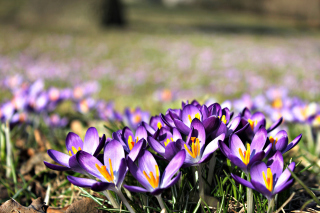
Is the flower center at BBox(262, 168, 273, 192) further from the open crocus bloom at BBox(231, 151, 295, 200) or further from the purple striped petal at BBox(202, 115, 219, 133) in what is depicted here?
the purple striped petal at BBox(202, 115, 219, 133)

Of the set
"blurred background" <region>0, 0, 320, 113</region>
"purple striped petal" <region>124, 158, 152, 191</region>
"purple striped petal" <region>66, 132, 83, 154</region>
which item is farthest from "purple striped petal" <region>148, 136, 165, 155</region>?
"blurred background" <region>0, 0, 320, 113</region>

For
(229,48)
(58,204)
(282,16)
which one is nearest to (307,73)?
(229,48)

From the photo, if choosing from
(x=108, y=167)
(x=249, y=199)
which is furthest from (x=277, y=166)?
(x=108, y=167)

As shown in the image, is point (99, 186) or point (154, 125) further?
point (154, 125)

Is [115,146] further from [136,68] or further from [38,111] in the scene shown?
[136,68]

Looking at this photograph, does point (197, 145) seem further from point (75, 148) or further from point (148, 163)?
point (75, 148)

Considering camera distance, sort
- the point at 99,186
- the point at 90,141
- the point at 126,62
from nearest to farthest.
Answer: the point at 99,186 → the point at 90,141 → the point at 126,62

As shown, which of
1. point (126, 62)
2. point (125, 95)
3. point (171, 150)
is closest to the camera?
point (171, 150)
